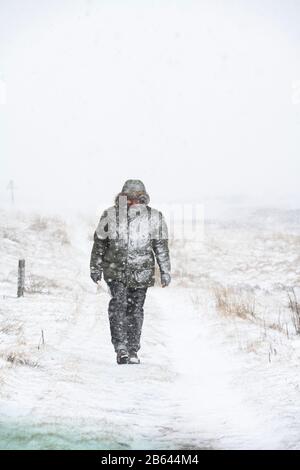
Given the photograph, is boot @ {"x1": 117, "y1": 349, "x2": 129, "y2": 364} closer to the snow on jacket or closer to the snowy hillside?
the snowy hillside

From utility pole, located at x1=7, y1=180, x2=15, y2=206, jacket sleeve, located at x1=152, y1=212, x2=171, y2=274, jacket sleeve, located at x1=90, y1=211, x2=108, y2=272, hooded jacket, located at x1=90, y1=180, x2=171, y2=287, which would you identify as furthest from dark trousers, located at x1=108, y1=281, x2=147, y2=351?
utility pole, located at x1=7, y1=180, x2=15, y2=206

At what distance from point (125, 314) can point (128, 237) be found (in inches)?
41.8

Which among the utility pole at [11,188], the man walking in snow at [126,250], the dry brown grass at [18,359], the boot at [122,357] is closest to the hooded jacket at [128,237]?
the man walking in snow at [126,250]

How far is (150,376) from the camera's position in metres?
5.80

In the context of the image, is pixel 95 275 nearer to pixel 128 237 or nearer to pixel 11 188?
pixel 128 237

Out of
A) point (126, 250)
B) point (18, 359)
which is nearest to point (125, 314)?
point (126, 250)

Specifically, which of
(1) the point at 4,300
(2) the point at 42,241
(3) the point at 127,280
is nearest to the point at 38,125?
(2) the point at 42,241

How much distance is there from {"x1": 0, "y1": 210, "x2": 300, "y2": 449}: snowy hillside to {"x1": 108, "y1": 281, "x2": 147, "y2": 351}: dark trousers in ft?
1.25

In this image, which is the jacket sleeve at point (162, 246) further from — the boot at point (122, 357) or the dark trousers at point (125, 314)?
the boot at point (122, 357)

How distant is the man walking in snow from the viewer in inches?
262

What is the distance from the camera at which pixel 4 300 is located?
12.5m

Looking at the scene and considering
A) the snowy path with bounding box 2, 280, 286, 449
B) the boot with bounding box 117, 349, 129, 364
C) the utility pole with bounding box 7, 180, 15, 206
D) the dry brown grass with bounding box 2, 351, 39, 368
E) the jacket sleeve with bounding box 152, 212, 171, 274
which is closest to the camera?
the snowy path with bounding box 2, 280, 286, 449

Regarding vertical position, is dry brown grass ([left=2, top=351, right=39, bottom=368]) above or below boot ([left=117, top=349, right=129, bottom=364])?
above
